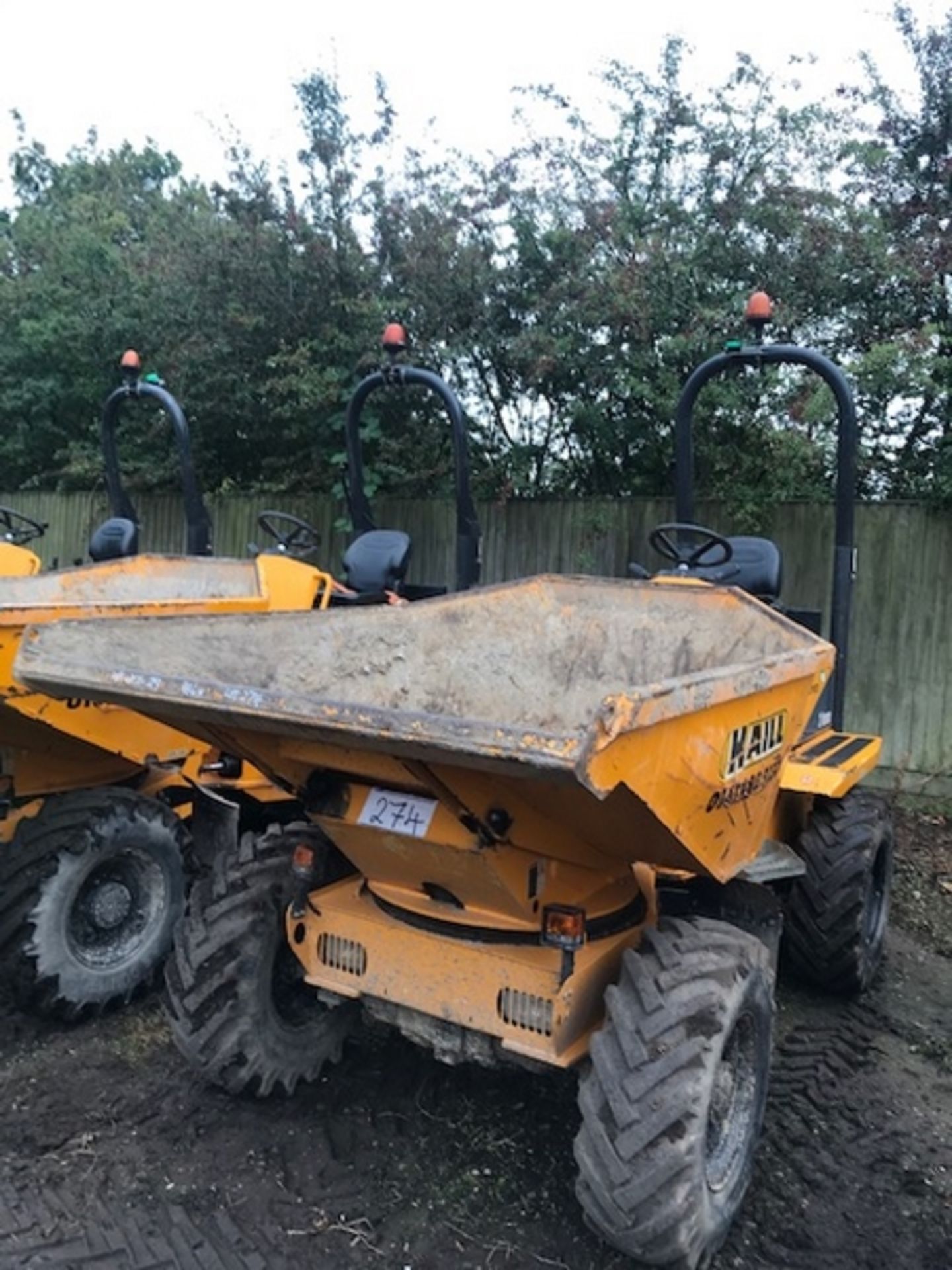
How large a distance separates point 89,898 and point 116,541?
2689mm

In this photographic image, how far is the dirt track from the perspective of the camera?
109 inches

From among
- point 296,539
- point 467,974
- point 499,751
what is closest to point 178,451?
point 296,539

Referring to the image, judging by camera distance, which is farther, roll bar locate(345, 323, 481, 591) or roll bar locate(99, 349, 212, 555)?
roll bar locate(99, 349, 212, 555)

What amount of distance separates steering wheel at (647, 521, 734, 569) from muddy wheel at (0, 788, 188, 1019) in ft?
7.75

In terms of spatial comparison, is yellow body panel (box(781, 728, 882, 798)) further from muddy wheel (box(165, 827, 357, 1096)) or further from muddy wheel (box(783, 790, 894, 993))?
muddy wheel (box(165, 827, 357, 1096))

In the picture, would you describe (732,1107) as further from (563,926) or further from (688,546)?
(688,546)

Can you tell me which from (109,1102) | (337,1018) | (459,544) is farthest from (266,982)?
(459,544)

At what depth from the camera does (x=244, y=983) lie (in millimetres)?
3193

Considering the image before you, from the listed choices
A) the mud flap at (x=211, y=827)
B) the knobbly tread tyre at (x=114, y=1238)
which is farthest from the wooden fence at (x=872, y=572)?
the knobbly tread tyre at (x=114, y=1238)

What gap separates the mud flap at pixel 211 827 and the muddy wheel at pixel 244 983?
1255 mm

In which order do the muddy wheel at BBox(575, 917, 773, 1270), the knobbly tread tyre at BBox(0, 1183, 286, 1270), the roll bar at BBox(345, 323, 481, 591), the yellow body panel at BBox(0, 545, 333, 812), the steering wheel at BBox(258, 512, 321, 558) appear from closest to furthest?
the muddy wheel at BBox(575, 917, 773, 1270), the knobbly tread tyre at BBox(0, 1183, 286, 1270), the yellow body panel at BBox(0, 545, 333, 812), the roll bar at BBox(345, 323, 481, 591), the steering wheel at BBox(258, 512, 321, 558)

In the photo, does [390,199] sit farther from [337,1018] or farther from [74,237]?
[337,1018]

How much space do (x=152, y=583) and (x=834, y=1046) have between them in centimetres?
348

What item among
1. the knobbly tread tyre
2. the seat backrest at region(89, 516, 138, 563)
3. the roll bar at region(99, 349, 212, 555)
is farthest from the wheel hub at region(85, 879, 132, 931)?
the seat backrest at region(89, 516, 138, 563)
